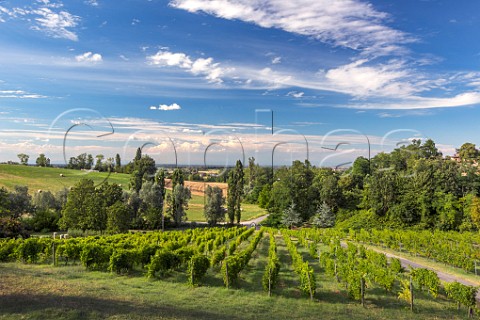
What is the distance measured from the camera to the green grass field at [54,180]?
73.6 metres

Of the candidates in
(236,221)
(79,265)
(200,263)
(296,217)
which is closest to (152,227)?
(236,221)

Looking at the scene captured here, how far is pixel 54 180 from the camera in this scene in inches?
3302

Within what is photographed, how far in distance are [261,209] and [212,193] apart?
2826cm

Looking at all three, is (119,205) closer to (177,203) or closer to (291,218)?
(177,203)

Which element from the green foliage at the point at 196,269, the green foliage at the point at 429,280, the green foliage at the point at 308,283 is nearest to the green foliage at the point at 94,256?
the green foliage at the point at 196,269

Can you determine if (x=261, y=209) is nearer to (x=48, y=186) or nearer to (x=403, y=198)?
(x=403, y=198)

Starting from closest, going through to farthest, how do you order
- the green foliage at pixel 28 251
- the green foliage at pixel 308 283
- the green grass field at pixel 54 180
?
the green foliage at pixel 308 283 → the green foliage at pixel 28 251 → the green grass field at pixel 54 180

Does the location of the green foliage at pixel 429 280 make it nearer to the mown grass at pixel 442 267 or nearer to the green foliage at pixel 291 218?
the mown grass at pixel 442 267

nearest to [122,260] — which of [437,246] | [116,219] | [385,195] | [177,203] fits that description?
[116,219]

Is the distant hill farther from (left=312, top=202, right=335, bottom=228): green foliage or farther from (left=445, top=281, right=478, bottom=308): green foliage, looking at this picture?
(left=445, top=281, right=478, bottom=308): green foliage

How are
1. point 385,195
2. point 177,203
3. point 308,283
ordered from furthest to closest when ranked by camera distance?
point 385,195
point 177,203
point 308,283

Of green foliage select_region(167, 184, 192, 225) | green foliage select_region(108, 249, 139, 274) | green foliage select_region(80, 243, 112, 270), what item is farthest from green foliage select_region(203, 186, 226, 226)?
green foliage select_region(108, 249, 139, 274)

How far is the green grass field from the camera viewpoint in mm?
73562

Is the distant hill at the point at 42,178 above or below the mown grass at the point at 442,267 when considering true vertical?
above
